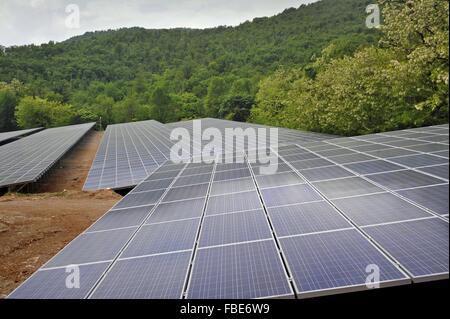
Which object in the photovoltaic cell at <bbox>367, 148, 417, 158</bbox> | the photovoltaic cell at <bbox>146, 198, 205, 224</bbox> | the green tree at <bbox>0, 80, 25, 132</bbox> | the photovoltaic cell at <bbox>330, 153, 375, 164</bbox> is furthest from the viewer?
the green tree at <bbox>0, 80, 25, 132</bbox>

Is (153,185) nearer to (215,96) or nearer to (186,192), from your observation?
(186,192)

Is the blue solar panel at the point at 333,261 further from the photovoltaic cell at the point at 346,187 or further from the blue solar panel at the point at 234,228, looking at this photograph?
the photovoltaic cell at the point at 346,187

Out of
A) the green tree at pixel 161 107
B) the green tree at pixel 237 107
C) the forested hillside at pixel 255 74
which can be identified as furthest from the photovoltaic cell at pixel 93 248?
the green tree at pixel 161 107

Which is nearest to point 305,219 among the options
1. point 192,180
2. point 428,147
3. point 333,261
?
point 333,261

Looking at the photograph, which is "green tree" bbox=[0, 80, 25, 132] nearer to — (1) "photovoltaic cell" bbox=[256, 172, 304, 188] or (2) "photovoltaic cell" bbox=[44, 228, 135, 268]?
(1) "photovoltaic cell" bbox=[256, 172, 304, 188]

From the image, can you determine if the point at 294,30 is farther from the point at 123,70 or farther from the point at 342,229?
the point at 342,229

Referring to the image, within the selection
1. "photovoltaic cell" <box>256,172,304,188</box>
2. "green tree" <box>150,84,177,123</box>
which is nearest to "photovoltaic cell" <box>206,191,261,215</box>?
"photovoltaic cell" <box>256,172,304,188</box>

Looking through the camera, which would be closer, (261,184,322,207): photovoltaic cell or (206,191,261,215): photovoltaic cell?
(261,184,322,207): photovoltaic cell
